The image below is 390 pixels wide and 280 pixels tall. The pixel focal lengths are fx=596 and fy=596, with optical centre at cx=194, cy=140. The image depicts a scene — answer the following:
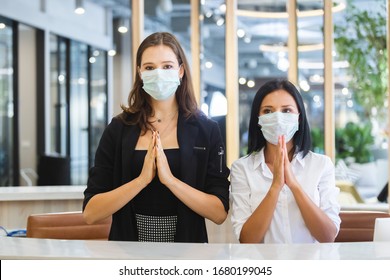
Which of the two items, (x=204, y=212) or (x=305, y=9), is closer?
(x=204, y=212)

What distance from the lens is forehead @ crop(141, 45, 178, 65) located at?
209 centimetres

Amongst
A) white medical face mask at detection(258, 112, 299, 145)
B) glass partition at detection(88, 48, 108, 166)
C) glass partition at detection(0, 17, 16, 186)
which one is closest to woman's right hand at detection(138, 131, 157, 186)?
white medical face mask at detection(258, 112, 299, 145)

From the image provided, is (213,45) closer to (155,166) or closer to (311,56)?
(311,56)

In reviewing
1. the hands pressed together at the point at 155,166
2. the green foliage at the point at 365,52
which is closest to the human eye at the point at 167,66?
the hands pressed together at the point at 155,166

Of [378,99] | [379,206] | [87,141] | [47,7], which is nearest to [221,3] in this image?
[378,99]

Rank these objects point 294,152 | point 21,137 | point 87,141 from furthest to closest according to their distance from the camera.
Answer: point 87,141 < point 21,137 < point 294,152

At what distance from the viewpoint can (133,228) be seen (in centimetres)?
208

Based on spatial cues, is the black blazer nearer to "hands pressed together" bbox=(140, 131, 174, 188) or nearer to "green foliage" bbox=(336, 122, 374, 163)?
"hands pressed together" bbox=(140, 131, 174, 188)

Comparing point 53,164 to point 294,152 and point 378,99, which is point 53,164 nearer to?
point 378,99

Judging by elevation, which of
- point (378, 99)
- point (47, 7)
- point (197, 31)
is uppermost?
point (47, 7)

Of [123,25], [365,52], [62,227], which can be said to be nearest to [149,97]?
[62,227]

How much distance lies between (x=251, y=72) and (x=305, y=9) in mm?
1257

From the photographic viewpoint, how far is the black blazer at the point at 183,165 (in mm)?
2062

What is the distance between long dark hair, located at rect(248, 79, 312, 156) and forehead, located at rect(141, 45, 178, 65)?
0.36 metres
